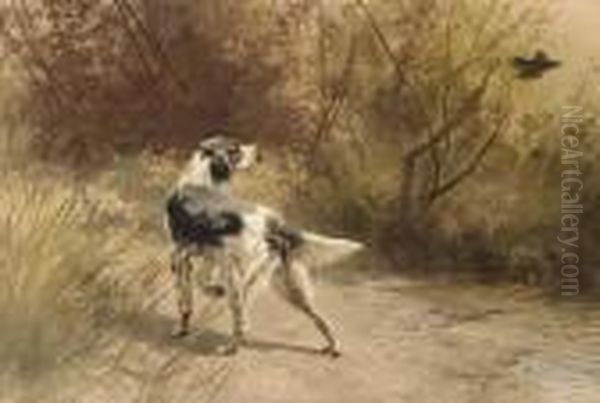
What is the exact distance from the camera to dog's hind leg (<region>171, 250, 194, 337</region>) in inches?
219

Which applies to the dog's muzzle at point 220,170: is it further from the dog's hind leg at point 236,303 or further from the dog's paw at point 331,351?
the dog's paw at point 331,351

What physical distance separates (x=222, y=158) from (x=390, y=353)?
638 millimetres

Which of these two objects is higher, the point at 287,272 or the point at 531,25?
the point at 531,25

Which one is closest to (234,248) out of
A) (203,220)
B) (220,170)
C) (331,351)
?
(203,220)

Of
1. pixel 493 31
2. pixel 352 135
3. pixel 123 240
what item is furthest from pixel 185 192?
pixel 493 31

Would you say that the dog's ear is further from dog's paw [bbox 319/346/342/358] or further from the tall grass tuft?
dog's paw [bbox 319/346/342/358]

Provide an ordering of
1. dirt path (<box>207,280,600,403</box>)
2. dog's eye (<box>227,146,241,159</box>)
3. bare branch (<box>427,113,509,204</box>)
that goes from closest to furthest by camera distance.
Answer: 1. dirt path (<box>207,280,600,403</box>)
2. dog's eye (<box>227,146,241,159</box>)
3. bare branch (<box>427,113,509,204</box>)

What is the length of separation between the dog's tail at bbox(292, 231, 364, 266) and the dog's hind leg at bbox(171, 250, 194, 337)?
270mm

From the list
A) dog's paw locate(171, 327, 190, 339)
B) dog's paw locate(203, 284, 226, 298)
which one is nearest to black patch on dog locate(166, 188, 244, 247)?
dog's paw locate(203, 284, 226, 298)

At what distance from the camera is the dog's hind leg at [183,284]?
5574 mm

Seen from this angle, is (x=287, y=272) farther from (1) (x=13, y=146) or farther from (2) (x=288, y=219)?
(1) (x=13, y=146)

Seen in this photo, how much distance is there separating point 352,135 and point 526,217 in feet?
1.65

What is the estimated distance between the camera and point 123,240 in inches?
225

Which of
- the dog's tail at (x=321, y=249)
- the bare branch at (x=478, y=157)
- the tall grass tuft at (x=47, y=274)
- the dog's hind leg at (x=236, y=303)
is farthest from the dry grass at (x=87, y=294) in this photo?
the bare branch at (x=478, y=157)
